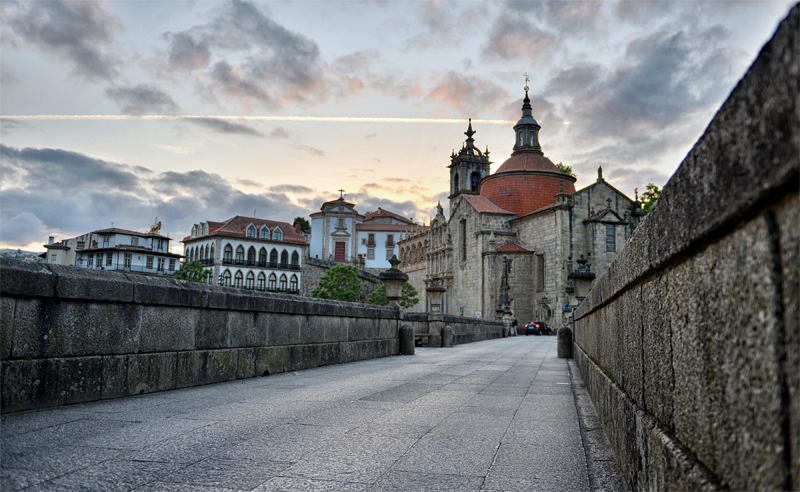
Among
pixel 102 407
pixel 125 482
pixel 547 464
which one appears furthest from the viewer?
pixel 102 407

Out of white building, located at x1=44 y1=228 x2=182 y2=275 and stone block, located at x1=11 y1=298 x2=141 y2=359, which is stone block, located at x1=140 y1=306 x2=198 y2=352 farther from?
white building, located at x1=44 y1=228 x2=182 y2=275

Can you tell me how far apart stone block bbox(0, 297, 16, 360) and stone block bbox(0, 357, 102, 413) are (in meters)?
0.09

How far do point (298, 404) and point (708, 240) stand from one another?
14.7 ft

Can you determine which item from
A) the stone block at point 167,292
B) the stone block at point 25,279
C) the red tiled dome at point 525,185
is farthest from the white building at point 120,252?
the stone block at point 25,279

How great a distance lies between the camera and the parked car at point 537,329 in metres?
43.5

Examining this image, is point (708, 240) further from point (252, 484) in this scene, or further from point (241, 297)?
point (241, 297)

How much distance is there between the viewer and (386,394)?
20.5ft

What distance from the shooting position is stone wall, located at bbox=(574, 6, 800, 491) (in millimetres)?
1023

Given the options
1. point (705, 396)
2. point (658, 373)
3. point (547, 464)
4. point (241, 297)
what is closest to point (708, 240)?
point (705, 396)

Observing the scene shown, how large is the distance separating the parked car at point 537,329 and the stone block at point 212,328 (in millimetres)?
38694

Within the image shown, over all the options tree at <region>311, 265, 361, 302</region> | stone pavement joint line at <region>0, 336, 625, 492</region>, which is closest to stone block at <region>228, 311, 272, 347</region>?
stone pavement joint line at <region>0, 336, 625, 492</region>

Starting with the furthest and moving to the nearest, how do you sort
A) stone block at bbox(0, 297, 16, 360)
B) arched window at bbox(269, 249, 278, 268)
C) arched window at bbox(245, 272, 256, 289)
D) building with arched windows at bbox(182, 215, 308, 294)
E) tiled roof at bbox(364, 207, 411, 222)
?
tiled roof at bbox(364, 207, 411, 222) < arched window at bbox(269, 249, 278, 268) < arched window at bbox(245, 272, 256, 289) < building with arched windows at bbox(182, 215, 308, 294) < stone block at bbox(0, 297, 16, 360)

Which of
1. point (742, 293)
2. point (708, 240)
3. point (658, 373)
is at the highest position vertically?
point (708, 240)

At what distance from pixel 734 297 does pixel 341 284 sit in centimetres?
6149
